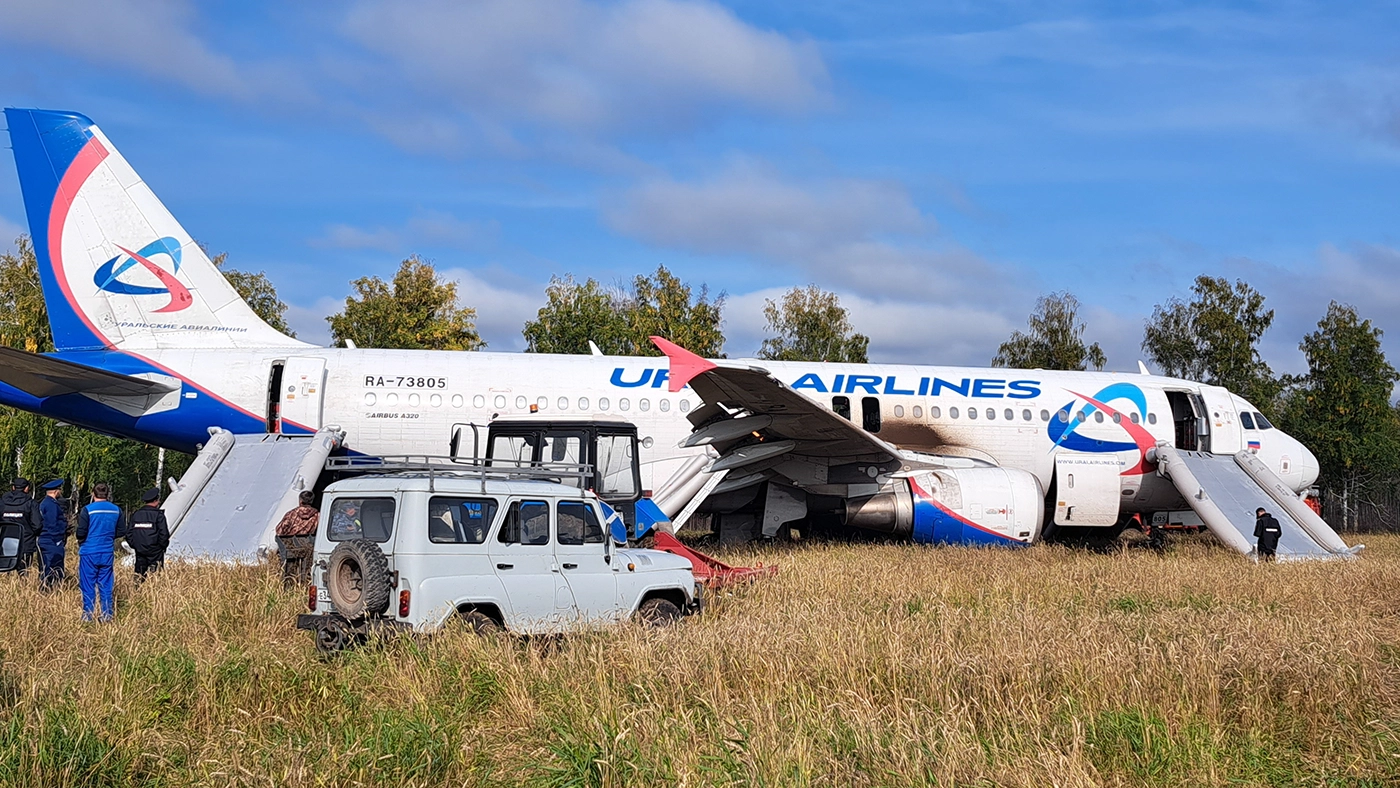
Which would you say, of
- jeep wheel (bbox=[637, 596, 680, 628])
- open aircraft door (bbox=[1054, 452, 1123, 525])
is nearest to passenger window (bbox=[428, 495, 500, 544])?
jeep wheel (bbox=[637, 596, 680, 628])

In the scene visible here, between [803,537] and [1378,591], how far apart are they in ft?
34.2

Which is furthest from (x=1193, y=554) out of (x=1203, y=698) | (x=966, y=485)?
(x=1203, y=698)

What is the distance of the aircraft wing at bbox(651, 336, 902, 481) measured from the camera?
16.0 meters

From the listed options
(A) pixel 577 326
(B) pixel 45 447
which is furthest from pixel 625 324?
(B) pixel 45 447

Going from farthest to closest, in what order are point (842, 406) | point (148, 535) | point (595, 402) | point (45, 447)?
point (45, 447) → point (842, 406) → point (595, 402) → point (148, 535)

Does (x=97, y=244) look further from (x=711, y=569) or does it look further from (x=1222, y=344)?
(x=1222, y=344)

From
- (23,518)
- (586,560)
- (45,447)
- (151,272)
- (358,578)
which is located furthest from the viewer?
(45,447)

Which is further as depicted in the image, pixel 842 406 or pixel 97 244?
pixel 842 406

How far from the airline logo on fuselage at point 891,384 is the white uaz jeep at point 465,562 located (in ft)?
32.0

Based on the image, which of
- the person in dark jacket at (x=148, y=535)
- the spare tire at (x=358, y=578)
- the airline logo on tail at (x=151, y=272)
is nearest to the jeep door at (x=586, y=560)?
the spare tire at (x=358, y=578)

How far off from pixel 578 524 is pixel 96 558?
486 cm

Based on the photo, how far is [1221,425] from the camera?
67.4 ft

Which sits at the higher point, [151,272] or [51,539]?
[151,272]

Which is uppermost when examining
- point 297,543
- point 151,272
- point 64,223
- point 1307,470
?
point 64,223
